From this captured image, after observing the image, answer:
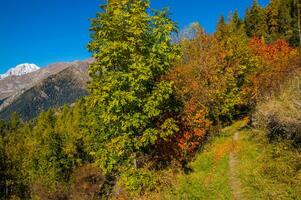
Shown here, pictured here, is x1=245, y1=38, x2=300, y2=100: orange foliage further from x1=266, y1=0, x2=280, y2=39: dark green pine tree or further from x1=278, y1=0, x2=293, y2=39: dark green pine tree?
x1=266, y1=0, x2=280, y2=39: dark green pine tree

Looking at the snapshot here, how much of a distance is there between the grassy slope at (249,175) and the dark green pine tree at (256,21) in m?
75.5

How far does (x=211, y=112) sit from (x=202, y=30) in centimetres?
1078

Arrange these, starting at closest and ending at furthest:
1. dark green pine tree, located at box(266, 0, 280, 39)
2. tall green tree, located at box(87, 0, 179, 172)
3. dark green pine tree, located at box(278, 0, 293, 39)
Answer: tall green tree, located at box(87, 0, 179, 172)
dark green pine tree, located at box(278, 0, 293, 39)
dark green pine tree, located at box(266, 0, 280, 39)

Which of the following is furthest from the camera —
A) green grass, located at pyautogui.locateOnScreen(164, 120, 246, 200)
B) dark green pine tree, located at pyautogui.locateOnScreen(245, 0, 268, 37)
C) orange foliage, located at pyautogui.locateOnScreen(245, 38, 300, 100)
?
dark green pine tree, located at pyautogui.locateOnScreen(245, 0, 268, 37)

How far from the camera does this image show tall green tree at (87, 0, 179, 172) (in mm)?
23016

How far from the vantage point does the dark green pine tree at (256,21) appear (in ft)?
328

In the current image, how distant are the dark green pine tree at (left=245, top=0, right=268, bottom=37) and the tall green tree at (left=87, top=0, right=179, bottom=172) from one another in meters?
79.1

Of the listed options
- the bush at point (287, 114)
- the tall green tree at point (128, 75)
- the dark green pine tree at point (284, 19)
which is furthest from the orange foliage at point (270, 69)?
the dark green pine tree at point (284, 19)

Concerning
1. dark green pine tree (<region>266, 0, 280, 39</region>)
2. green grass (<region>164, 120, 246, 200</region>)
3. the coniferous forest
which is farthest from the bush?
dark green pine tree (<region>266, 0, 280, 39</region>)

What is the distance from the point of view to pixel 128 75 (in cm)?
2253

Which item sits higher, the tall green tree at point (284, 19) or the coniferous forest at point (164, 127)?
the tall green tree at point (284, 19)

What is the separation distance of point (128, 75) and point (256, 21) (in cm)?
8944

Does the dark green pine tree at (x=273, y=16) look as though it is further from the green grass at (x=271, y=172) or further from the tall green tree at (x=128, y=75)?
the tall green tree at (x=128, y=75)

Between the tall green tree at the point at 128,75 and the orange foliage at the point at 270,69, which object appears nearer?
the tall green tree at the point at 128,75
